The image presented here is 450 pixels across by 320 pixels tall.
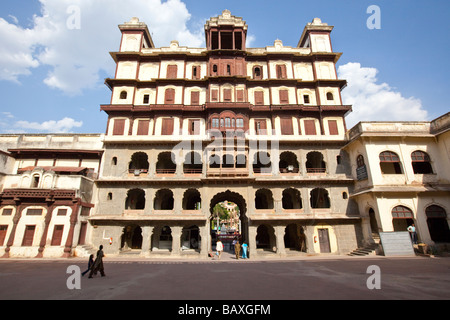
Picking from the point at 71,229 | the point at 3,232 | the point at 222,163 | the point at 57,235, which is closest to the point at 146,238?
the point at 71,229

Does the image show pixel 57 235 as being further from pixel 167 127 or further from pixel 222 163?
pixel 222 163

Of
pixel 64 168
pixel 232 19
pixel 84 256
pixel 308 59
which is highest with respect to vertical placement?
pixel 232 19

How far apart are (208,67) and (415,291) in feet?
95.5

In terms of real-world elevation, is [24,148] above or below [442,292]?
above

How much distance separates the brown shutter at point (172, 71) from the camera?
30108 mm

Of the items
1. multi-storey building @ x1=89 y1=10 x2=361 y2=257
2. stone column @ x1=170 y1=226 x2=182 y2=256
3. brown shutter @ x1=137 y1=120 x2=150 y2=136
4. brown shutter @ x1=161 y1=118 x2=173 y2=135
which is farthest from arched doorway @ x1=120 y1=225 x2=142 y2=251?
brown shutter @ x1=161 y1=118 x2=173 y2=135

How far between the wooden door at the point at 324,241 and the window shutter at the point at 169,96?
23.6 m

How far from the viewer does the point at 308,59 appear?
31.5 metres

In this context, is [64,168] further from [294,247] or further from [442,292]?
[442,292]

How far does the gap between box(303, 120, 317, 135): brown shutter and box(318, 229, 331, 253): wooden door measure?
11719mm
